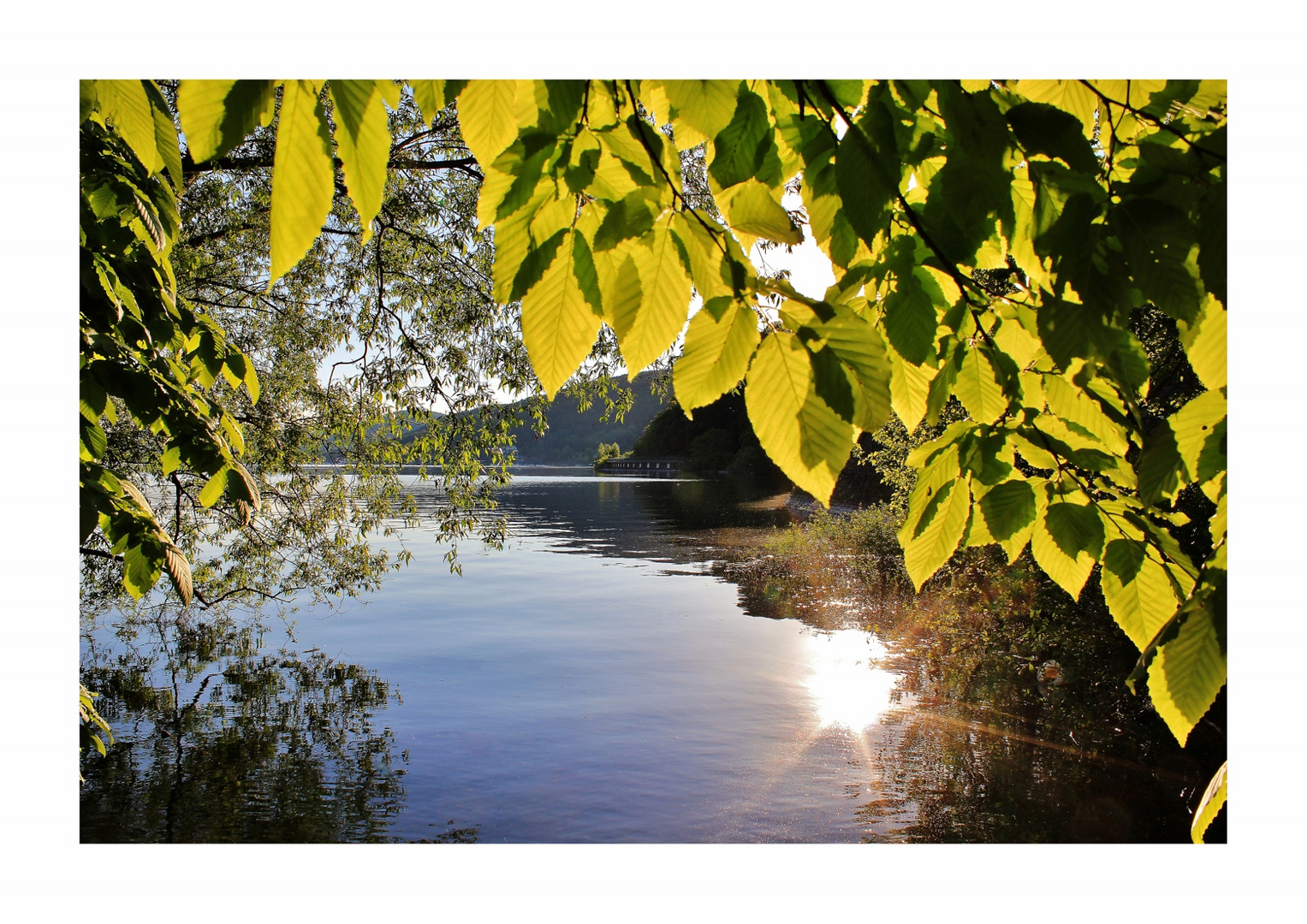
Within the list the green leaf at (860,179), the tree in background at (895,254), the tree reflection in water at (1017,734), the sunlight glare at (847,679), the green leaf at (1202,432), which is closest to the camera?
the tree in background at (895,254)

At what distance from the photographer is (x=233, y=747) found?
7.97m

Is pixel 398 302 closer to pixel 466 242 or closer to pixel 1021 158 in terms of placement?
pixel 466 242

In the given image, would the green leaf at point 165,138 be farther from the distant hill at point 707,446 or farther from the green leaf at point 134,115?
the distant hill at point 707,446

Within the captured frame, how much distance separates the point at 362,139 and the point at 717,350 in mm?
352

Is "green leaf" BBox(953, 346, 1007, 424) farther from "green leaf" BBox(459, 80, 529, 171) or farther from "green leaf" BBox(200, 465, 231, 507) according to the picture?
"green leaf" BBox(200, 465, 231, 507)

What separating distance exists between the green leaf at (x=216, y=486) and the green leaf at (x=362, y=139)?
4.62 feet

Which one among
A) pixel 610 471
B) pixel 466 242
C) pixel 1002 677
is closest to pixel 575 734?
pixel 1002 677

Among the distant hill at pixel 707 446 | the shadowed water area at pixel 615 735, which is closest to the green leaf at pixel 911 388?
the shadowed water area at pixel 615 735

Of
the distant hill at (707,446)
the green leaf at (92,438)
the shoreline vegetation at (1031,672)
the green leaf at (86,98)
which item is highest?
the distant hill at (707,446)

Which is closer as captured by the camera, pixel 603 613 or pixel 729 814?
pixel 729 814

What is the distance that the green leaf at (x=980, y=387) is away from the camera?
1.23m

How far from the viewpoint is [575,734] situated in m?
8.25

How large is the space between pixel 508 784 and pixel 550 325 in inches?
278

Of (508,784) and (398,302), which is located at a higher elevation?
(398,302)
